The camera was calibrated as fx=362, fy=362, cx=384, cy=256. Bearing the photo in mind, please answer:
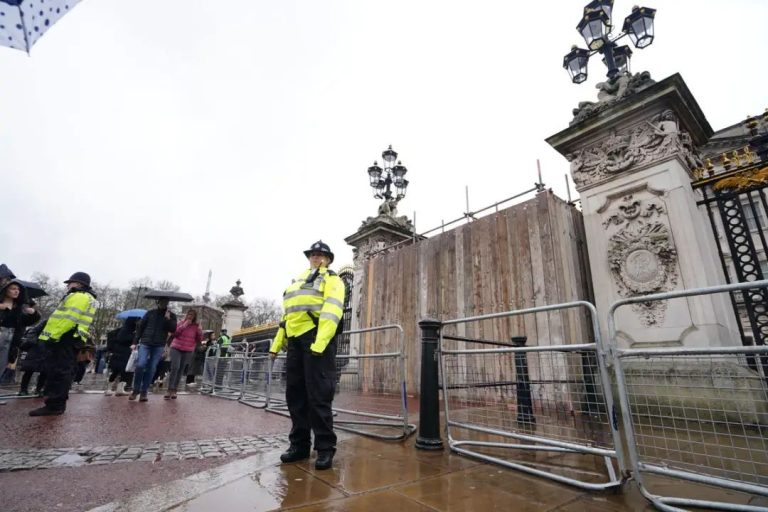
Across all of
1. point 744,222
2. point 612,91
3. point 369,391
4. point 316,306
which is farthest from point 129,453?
point 612,91

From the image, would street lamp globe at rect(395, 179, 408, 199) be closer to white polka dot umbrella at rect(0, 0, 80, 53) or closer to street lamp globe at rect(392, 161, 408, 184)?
street lamp globe at rect(392, 161, 408, 184)

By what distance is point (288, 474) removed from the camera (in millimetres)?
2791

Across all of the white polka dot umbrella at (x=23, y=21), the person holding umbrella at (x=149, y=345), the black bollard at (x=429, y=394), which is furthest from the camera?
the person holding umbrella at (x=149, y=345)

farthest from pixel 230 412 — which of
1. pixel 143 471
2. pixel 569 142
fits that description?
pixel 569 142

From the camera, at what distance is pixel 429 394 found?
3639 millimetres

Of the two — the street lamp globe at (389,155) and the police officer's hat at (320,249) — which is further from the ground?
the street lamp globe at (389,155)

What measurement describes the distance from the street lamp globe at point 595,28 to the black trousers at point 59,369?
371 inches

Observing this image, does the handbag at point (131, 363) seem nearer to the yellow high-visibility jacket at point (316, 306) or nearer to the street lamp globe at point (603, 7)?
the yellow high-visibility jacket at point (316, 306)

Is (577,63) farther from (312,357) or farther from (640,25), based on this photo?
(312,357)

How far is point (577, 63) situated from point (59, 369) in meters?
9.67

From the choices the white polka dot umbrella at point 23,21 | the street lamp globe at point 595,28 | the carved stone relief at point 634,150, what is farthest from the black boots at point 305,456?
the street lamp globe at point 595,28

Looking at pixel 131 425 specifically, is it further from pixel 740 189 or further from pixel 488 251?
pixel 740 189

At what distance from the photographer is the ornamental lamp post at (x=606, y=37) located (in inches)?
221

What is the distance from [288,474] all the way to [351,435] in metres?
1.65
